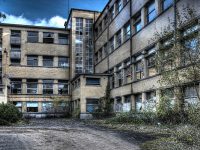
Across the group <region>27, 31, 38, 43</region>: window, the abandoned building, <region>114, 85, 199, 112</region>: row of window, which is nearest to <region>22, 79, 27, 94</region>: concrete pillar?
the abandoned building

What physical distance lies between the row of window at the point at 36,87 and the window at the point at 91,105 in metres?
10.7

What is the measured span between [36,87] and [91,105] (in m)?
12.7

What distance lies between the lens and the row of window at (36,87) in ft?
157

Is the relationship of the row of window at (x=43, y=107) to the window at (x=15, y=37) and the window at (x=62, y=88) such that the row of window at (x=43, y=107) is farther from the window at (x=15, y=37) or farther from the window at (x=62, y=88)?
the window at (x=15, y=37)

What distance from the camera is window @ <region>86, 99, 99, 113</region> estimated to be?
1551 inches

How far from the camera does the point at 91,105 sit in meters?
39.6

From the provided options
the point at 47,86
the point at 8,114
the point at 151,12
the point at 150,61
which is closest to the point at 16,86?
the point at 47,86

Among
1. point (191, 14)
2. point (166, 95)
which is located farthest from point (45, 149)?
point (191, 14)

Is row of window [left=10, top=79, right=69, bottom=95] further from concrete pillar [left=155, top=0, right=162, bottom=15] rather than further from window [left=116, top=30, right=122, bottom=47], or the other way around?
concrete pillar [left=155, top=0, right=162, bottom=15]

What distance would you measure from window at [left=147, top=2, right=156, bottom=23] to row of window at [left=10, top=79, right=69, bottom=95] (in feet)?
78.1

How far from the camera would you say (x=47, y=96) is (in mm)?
48375

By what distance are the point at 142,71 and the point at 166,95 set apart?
19320mm

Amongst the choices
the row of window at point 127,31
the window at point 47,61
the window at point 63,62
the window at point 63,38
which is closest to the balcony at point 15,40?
the window at point 47,61

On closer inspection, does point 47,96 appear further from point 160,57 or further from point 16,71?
point 160,57
